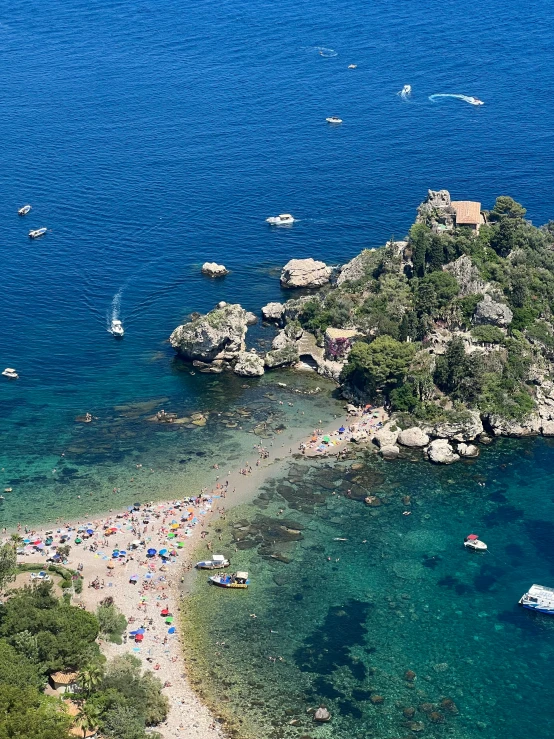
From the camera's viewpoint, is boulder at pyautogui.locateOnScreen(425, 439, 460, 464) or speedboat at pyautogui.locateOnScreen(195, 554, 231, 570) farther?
boulder at pyautogui.locateOnScreen(425, 439, 460, 464)

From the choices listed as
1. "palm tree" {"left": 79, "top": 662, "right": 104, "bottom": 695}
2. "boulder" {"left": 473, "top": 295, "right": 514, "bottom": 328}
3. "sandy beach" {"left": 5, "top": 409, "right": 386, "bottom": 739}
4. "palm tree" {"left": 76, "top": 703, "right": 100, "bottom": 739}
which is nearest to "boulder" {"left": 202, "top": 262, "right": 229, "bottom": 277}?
"sandy beach" {"left": 5, "top": 409, "right": 386, "bottom": 739}

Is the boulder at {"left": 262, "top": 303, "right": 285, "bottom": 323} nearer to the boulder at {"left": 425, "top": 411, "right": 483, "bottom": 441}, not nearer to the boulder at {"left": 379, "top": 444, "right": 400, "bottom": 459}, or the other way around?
the boulder at {"left": 379, "top": 444, "right": 400, "bottom": 459}

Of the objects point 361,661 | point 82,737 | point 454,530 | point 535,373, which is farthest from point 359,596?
point 535,373

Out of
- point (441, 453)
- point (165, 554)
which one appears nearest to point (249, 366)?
point (441, 453)

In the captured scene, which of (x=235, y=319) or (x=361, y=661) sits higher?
(x=235, y=319)

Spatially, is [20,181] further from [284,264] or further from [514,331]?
[514,331]

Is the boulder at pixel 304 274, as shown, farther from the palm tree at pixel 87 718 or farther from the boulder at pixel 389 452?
the palm tree at pixel 87 718
